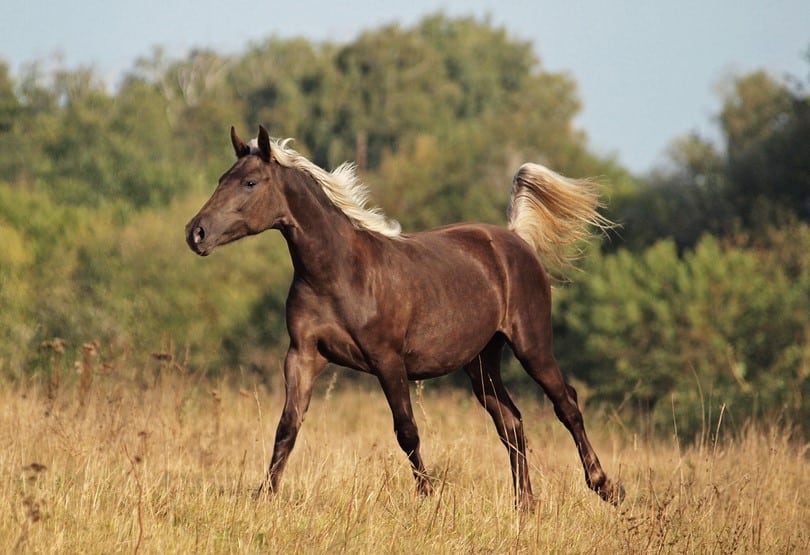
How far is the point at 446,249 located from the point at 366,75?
197 ft

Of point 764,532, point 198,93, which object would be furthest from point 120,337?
point 198,93

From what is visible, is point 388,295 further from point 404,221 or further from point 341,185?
point 404,221

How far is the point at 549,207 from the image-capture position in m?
9.84

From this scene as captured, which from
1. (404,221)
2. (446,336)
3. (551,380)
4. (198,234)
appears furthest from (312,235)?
(404,221)

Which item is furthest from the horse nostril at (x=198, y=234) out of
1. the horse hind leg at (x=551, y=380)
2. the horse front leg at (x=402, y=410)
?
the horse hind leg at (x=551, y=380)

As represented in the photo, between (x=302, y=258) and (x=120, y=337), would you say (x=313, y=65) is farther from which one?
(x=302, y=258)

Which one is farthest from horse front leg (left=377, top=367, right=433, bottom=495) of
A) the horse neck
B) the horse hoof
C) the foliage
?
the foliage

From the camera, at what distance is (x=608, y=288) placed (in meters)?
29.6

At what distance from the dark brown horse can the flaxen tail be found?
14.9 inches

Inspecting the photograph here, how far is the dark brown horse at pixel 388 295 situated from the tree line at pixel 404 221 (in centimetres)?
96

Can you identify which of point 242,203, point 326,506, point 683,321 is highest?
point 242,203

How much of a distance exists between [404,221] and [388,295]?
34966mm

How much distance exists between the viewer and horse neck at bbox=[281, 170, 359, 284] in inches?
303

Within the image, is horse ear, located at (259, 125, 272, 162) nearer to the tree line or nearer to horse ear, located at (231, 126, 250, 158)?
horse ear, located at (231, 126, 250, 158)
